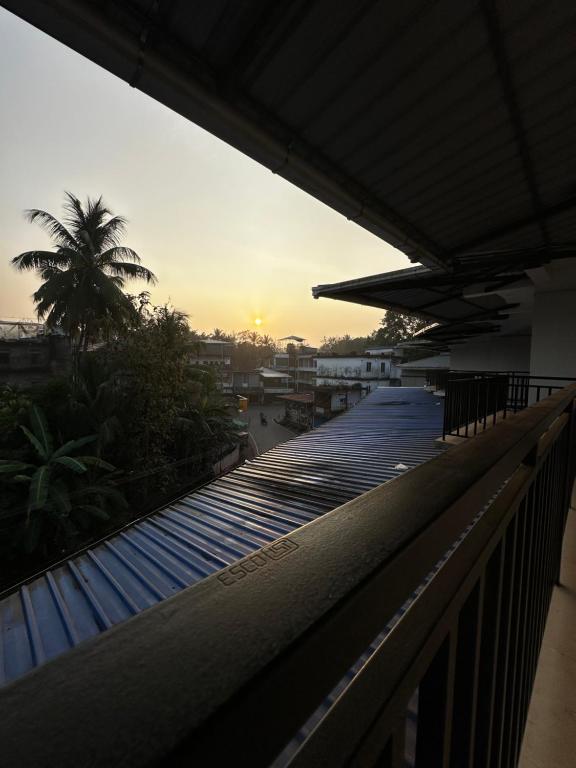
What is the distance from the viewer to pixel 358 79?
1836 millimetres

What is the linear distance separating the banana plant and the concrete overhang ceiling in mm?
7766

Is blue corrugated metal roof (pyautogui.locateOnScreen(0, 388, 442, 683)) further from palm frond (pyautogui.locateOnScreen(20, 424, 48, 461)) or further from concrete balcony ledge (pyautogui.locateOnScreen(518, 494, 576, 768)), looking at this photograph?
palm frond (pyautogui.locateOnScreen(20, 424, 48, 461))

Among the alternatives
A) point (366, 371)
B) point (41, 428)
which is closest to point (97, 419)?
point (41, 428)

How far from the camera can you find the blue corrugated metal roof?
10.2ft

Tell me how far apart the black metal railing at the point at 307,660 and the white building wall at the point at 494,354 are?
1282 centimetres

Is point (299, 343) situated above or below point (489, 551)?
above

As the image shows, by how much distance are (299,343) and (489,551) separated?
221ft

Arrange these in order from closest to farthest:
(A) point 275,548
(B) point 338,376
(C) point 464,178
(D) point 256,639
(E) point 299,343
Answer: (D) point 256,639, (A) point 275,548, (C) point 464,178, (B) point 338,376, (E) point 299,343

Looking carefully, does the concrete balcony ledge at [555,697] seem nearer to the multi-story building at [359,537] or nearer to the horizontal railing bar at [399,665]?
the multi-story building at [359,537]

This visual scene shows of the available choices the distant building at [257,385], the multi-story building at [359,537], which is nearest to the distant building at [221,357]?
the distant building at [257,385]

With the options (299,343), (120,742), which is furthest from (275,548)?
(299,343)

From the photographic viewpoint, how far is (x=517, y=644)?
1.21 meters

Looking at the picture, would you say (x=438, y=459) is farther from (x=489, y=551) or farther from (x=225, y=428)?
(x=225, y=428)

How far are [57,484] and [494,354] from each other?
1436 centimetres
